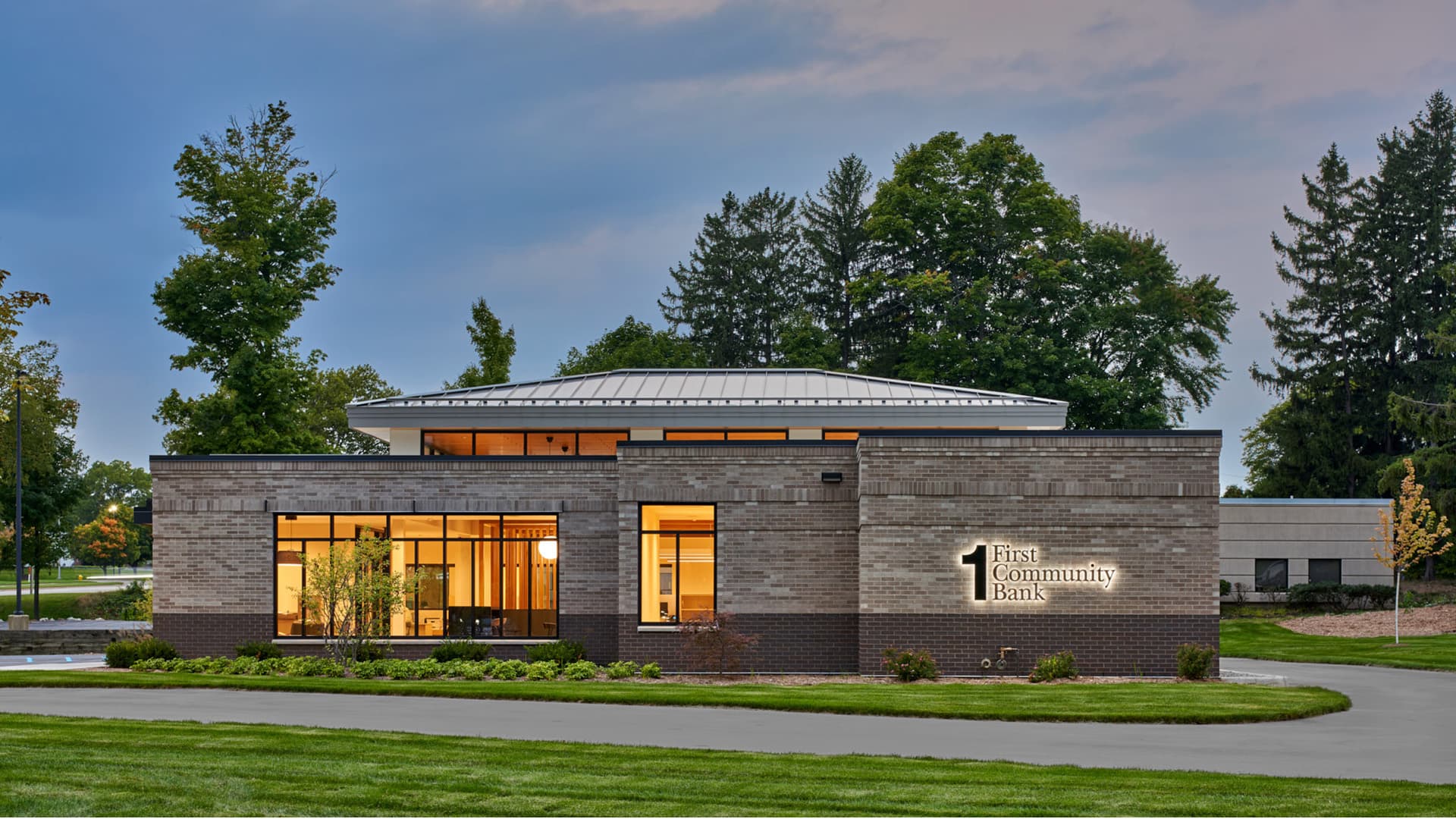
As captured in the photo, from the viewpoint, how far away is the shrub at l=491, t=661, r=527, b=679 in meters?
25.2

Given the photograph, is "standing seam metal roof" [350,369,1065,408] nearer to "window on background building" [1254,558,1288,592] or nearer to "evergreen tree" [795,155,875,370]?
"window on background building" [1254,558,1288,592]

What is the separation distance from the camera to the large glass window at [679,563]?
26703 mm

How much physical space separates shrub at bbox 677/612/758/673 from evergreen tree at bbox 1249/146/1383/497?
44.8 meters

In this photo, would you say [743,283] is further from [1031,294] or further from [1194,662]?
[1194,662]

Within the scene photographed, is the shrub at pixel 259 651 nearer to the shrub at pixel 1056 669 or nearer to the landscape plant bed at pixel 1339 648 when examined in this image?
the shrub at pixel 1056 669

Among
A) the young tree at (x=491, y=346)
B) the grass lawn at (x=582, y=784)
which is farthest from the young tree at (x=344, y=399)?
the grass lawn at (x=582, y=784)

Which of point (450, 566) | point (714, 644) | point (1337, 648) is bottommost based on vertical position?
point (1337, 648)

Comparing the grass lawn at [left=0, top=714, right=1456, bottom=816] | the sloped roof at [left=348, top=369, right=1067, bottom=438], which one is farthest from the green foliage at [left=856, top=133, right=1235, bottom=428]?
the grass lawn at [left=0, top=714, right=1456, bottom=816]

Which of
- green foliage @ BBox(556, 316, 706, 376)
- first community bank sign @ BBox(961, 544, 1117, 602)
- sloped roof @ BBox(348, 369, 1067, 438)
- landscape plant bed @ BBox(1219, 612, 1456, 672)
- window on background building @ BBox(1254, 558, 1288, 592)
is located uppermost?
green foliage @ BBox(556, 316, 706, 376)

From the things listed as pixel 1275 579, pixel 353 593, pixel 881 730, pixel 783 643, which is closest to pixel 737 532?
pixel 783 643

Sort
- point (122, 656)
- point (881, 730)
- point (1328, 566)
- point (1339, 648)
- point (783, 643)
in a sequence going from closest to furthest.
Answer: point (881, 730) < point (783, 643) < point (122, 656) < point (1339, 648) < point (1328, 566)

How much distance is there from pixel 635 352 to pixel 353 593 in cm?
3878

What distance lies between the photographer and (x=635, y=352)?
2525 inches

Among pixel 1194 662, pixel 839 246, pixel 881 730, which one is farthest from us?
pixel 839 246
